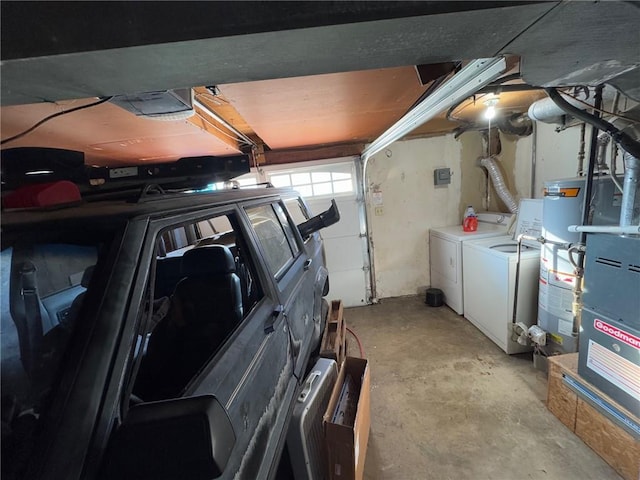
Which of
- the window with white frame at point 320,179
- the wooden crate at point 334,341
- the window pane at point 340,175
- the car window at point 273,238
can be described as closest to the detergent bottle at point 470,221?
the window with white frame at point 320,179

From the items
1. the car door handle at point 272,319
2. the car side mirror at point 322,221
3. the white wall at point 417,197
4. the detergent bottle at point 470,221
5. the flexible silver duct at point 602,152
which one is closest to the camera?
the car door handle at point 272,319

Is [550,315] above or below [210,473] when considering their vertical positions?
below

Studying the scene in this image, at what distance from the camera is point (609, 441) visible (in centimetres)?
161

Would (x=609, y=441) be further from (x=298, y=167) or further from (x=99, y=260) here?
(x=298, y=167)

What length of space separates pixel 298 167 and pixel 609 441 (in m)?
3.73

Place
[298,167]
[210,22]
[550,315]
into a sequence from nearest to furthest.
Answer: [210,22]
[550,315]
[298,167]

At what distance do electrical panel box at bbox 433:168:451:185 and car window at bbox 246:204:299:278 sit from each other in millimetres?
2820

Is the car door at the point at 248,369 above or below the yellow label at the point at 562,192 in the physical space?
below

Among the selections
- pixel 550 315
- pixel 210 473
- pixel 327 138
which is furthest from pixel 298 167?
pixel 210 473

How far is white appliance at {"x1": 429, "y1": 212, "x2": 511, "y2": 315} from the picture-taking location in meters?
3.46

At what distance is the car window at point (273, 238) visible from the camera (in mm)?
1564

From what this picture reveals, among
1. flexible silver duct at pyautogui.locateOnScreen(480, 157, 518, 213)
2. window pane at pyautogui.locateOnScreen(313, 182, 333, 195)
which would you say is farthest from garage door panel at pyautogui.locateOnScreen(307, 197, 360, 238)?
flexible silver duct at pyautogui.locateOnScreen(480, 157, 518, 213)

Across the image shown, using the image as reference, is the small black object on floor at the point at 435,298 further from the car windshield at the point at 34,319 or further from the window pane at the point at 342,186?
the car windshield at the point at 34,319

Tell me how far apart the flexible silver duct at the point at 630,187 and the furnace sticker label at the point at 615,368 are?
74cm
